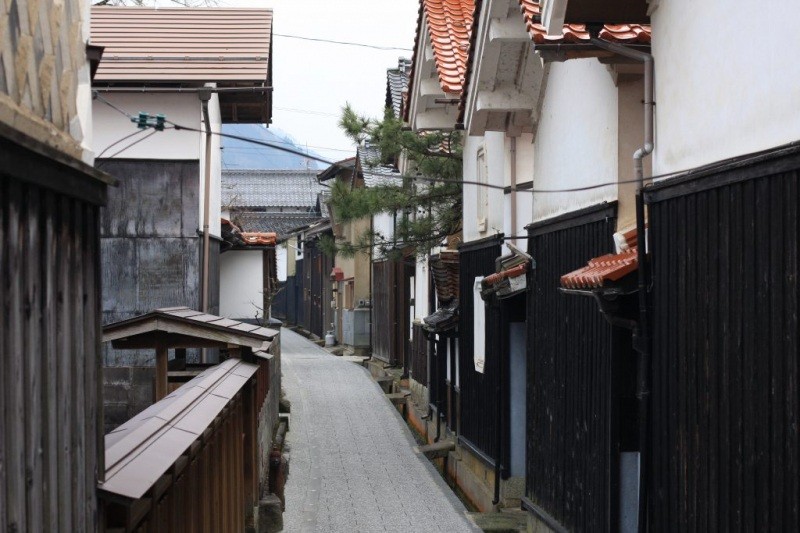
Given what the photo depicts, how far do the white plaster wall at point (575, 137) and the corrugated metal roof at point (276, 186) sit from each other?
49.4 metres

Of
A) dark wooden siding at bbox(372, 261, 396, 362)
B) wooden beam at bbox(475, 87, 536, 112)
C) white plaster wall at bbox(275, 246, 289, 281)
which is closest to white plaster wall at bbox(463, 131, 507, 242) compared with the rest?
wooden beam at bbox(475, 87, 536, 112)

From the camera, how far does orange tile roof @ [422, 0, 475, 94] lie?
652 inches

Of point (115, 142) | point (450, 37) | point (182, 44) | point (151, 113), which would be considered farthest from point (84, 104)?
point (182, 44)

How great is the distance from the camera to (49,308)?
372 centimetres

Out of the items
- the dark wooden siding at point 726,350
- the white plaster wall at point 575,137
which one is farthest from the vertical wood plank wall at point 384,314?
the dark wooden siding at point 726,350

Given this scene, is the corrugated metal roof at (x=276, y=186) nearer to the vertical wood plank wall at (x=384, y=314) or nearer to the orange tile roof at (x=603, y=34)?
the vertical wood plank wall at (x=384, y=314)

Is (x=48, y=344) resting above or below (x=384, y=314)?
above

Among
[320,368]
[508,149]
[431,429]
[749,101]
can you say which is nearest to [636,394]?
[749,101]

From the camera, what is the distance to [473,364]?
18.3m

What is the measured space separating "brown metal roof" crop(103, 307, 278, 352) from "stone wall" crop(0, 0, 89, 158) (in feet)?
25.2

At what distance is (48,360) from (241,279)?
27.9 meters

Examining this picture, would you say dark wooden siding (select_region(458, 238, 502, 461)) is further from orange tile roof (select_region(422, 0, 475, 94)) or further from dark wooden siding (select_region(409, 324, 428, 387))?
dark wooden siding (select_region(409, 324, 428, 387))

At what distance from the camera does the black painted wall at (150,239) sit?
19.0m

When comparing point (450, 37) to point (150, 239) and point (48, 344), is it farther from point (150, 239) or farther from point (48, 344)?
point (48, 344)
